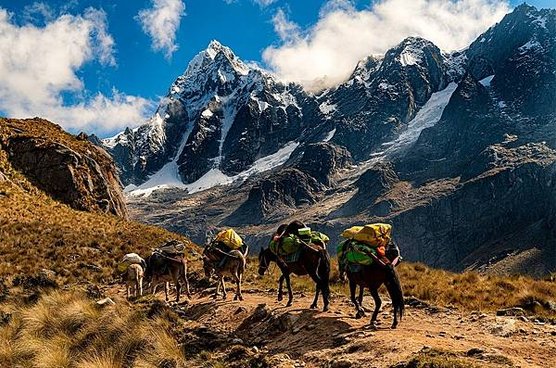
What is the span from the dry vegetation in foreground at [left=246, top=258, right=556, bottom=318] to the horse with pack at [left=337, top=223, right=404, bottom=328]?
3.87 metres

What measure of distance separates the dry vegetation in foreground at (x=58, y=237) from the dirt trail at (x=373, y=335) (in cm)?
1564

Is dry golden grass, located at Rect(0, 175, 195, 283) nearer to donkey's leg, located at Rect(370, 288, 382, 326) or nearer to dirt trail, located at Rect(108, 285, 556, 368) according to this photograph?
dirt trail, located at Rect(108, 285, 556, 368)

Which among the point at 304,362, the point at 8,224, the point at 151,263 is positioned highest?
the point at 8,224

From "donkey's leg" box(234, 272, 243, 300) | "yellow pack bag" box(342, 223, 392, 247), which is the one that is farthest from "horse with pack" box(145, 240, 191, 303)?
"yellow pack bag" box(342, 223, 392, 247)

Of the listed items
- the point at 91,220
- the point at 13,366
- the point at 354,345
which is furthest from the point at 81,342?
the point at 91,220

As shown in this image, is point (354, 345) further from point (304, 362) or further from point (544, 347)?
point (544, 347)

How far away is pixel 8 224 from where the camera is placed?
36.2 metres

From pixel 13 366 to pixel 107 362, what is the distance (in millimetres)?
2368

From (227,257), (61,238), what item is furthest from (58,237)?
(227,257)

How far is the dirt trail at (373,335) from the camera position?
1052 cm

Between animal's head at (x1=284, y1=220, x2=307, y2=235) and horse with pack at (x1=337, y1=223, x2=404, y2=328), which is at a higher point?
animal's head at (x1=284, y1=220, x2=307, y2=235)

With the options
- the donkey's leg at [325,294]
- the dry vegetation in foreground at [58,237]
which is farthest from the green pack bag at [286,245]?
the dry vegetation in foreground at [58,237]

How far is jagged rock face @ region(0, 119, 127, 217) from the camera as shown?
4922 cm

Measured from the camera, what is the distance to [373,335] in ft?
40.3
